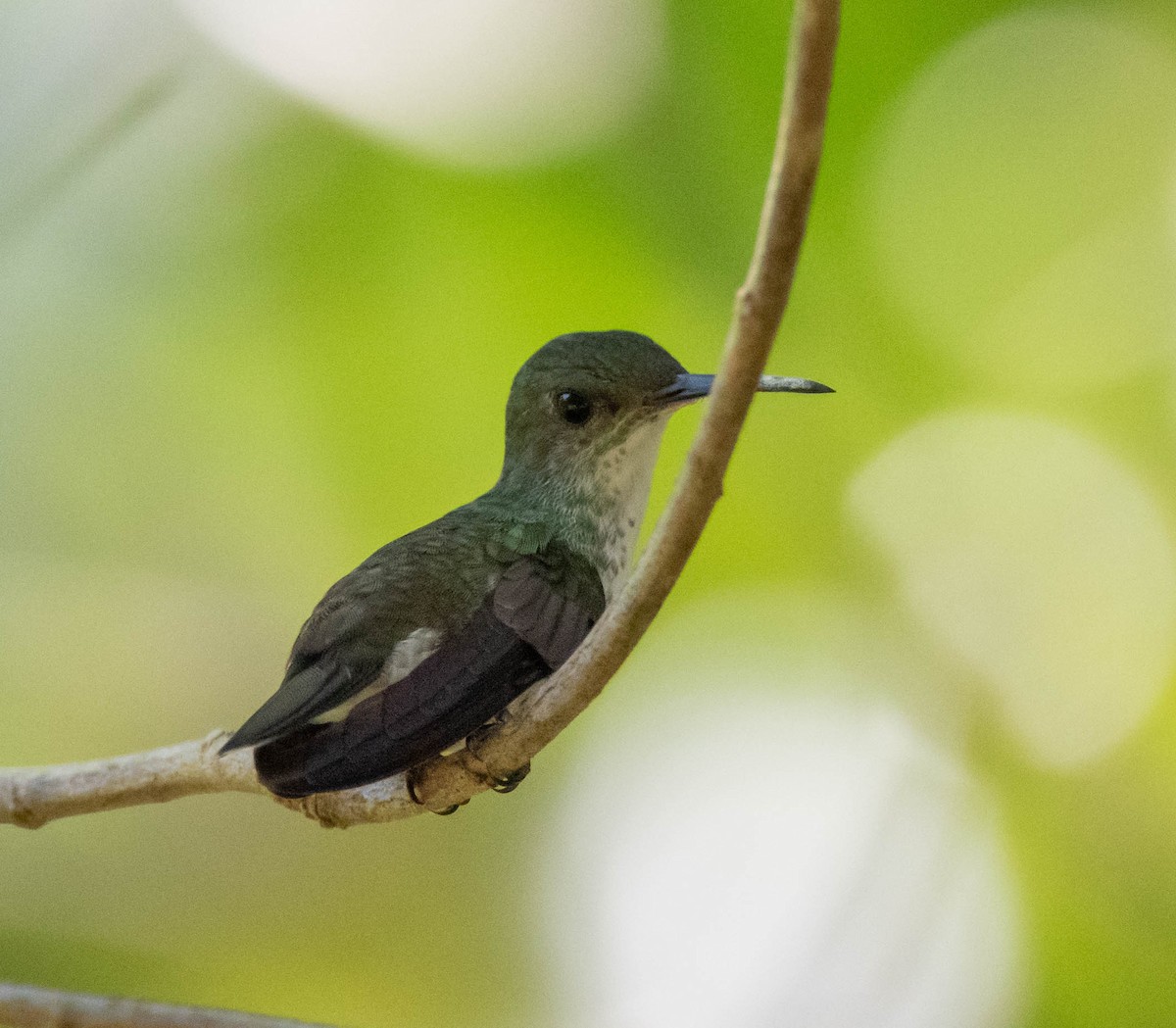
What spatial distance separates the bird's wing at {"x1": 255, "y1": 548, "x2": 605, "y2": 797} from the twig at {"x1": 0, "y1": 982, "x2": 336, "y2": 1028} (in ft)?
0.80

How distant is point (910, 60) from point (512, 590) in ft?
4.44

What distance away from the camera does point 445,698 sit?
122 cm

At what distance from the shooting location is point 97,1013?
123 centimetres

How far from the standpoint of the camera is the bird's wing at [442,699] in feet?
3.83

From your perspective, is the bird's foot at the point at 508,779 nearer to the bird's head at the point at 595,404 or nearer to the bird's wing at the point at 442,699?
the bird's wing at the point at 442,699

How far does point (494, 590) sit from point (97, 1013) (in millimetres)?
573

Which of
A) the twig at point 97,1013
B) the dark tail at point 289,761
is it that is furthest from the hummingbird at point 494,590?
the twig at point 97,1013

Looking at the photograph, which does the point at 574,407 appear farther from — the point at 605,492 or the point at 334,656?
the point at 334,656

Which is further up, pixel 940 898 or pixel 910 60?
pixel 910 60

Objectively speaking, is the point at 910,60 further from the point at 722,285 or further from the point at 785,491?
the point at 785,491

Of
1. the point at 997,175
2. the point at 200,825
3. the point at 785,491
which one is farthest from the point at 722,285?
the point at 200,825

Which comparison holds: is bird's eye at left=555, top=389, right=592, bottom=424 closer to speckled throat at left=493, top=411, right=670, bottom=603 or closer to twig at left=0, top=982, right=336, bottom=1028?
speckled throat at left=493, top=411, right=670, bottom=603

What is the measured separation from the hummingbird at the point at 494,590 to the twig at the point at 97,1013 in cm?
25

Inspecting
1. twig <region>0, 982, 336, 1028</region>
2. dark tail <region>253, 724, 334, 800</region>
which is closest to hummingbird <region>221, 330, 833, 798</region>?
dark tail <region>253, 724, 334, 800</region>
